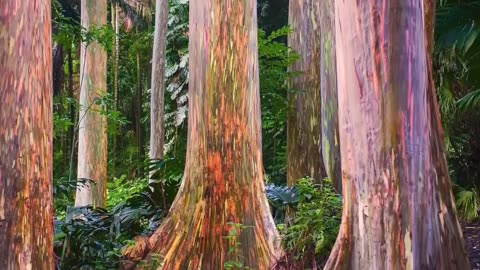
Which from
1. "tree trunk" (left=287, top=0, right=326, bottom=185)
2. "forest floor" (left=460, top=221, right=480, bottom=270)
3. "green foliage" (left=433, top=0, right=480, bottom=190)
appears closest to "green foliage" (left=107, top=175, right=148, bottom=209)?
"tree trunk" (left=287, top=0, right=326, bottom=185)

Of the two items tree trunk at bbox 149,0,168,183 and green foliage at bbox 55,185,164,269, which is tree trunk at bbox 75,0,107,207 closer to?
tree trunk at bbox 149,0,168,183

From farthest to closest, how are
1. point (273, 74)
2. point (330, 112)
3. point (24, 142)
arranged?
point (273, 74), point (330, 112), point (24, 142)

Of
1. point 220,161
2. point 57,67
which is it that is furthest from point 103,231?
point 57,67

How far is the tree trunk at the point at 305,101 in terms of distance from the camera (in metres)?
10.1

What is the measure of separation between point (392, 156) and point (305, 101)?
23.8ft

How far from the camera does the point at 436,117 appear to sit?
382 cm

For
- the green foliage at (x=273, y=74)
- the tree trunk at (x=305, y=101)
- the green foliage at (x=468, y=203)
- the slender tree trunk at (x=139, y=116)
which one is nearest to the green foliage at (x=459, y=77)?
the green foliage at (x=468, y=203)

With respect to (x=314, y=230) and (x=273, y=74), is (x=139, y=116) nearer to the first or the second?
(x=273, y=74)

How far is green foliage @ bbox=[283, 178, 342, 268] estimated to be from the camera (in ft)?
17.5

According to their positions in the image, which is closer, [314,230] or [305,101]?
[314,230]

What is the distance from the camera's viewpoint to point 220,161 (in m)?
5.98

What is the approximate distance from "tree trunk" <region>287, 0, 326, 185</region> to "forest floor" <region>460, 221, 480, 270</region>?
8.56ft

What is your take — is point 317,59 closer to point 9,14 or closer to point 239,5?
point 239,5

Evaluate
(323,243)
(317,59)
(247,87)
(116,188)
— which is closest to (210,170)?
(247,87)
